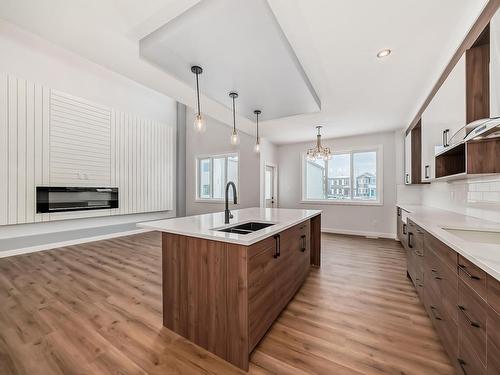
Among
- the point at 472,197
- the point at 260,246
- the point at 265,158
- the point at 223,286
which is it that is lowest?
the point at 223,286

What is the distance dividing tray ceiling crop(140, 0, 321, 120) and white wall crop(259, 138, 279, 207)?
2768 millimetres

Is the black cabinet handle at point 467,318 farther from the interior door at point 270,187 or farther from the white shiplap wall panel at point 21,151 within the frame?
A: the white shiplap wall panel at point 21,151

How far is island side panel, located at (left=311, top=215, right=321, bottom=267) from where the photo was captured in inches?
131

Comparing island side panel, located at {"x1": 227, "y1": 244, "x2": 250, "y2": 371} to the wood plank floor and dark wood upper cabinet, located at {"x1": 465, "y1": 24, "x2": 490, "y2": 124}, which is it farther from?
dark wood upper cabinet, located at {"x1": 465, "y1": 24, "x2": 490, "y2": 124}

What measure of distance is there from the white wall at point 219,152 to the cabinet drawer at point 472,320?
4.71 m

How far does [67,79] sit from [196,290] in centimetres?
530

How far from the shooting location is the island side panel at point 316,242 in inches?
131

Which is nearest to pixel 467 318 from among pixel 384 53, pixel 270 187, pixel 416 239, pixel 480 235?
pixel 480 235

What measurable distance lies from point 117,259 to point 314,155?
423 cm

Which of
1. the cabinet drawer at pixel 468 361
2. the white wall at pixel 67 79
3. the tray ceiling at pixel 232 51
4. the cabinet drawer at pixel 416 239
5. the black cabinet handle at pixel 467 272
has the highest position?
the white wall at pixel 67 79

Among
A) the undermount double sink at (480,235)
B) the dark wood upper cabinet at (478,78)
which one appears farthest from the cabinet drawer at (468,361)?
the dark wood upper cabinet at (478,78)

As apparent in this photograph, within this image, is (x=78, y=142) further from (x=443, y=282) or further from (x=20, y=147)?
(x=443, y=282)

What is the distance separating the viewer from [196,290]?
5.29 ft

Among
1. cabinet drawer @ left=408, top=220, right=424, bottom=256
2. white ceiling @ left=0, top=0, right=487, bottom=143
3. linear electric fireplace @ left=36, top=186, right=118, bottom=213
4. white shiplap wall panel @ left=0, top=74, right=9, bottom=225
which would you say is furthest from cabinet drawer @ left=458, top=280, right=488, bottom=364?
white shiplap wall panel @ left=0, top=74, right=9, bottom=225
